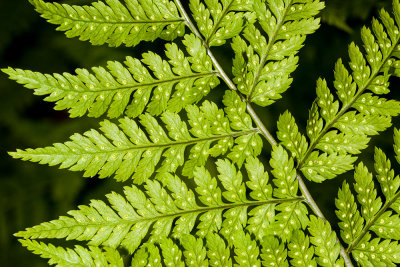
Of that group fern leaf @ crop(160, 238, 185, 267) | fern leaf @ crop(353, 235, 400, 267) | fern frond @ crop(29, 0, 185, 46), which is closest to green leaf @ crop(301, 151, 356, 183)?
fern leaf @ crop(353, 235, 400, 267)

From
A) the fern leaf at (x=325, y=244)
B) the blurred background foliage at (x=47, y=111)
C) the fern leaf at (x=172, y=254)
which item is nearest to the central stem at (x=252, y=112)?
the fern leaf at (x=325, y=244)

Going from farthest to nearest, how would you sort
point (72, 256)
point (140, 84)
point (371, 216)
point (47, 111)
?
point (47, 111), point (140, 84), point (371, 216), point (72, 256)

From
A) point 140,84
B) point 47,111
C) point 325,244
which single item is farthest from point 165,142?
point 47,111

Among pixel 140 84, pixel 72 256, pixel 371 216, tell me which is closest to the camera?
pixel 72 256

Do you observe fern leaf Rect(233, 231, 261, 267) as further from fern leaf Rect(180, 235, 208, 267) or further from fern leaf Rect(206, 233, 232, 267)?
fern leaf Rect(180, 235, 208, 267)

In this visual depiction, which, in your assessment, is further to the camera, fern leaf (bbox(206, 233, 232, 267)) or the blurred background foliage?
the blurred background foliage

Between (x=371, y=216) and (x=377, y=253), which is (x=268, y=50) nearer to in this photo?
(x=371, y=216)
